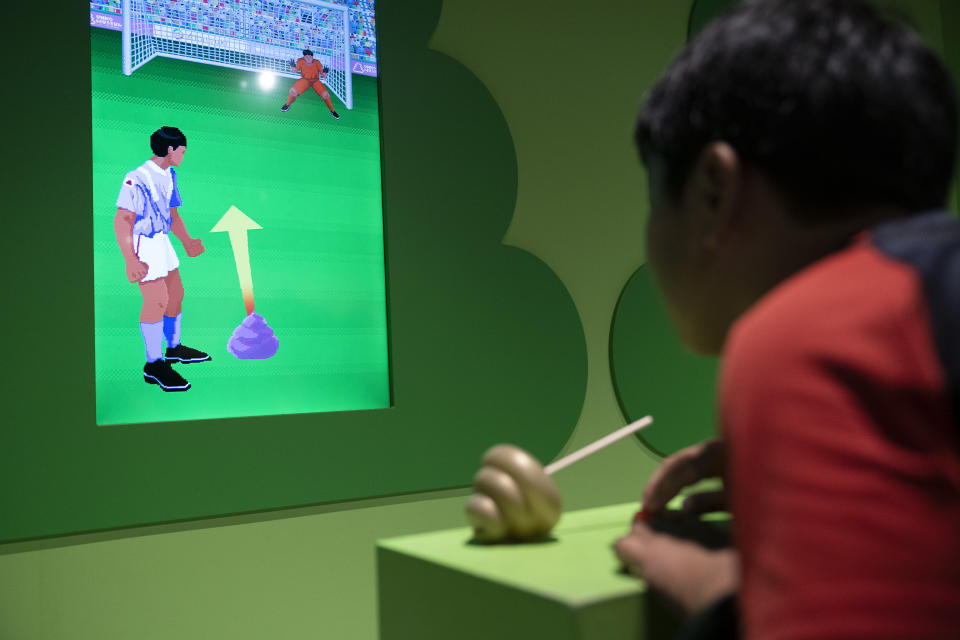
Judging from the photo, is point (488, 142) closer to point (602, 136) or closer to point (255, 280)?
point (602, 136)

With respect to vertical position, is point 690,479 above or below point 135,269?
below

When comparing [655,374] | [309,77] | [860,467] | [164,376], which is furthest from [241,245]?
[860,467]

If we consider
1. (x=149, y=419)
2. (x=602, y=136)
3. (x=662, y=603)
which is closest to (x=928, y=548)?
(x=662, y=603)

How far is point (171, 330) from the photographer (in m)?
1.56

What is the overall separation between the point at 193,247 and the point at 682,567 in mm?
1298

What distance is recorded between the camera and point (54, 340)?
57.5 inches

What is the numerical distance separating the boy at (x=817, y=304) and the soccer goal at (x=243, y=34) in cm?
130

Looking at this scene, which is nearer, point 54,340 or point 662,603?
point 662,603

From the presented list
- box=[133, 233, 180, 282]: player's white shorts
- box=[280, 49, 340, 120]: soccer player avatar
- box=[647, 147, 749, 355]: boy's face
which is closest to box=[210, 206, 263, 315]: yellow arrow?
box=[133, 233, 180, 282]: player's white shorts

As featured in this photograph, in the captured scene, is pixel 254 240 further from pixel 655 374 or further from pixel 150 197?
pixel 655 374

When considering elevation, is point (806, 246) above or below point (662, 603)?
above

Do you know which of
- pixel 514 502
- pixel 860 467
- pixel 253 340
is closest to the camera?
pixel 860 467

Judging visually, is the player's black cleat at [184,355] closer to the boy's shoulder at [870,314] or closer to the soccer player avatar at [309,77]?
the soccer player avatar at [309,77]

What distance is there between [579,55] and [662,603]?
1.82m
